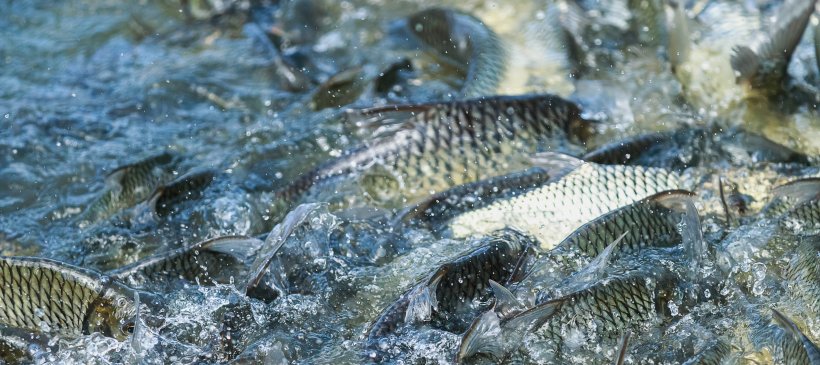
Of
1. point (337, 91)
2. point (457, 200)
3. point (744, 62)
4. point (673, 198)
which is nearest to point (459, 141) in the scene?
point (457, 200)

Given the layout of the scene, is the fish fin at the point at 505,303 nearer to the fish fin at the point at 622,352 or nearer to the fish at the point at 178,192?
the fish fin at the point at 622,352

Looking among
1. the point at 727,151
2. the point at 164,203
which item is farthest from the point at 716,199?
the point at 164,203

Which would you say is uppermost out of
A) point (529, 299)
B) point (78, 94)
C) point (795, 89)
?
point (795, 89)

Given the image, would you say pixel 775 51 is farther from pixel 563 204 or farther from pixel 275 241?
pixel 275 241

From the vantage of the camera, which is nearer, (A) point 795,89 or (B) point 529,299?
(B) point 529,299

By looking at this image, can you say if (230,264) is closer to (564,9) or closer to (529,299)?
(529,299)

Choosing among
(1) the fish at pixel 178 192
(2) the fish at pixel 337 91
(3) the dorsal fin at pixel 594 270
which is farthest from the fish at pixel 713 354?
(2) the fish at pixel 337 91

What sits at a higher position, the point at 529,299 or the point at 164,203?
the point at 529,299
